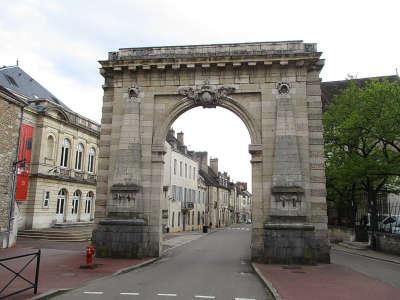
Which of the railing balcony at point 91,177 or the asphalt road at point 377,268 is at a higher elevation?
the railing balcony at point 91,177

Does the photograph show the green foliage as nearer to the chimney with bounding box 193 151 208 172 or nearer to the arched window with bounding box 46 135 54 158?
the arched window with bounding box 46 135 54 158

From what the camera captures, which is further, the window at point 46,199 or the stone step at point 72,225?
the stone step at point 72,225

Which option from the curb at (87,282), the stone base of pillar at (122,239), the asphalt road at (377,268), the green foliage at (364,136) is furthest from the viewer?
the green foliage at (364,136)

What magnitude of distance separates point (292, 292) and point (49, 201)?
78.3 ft

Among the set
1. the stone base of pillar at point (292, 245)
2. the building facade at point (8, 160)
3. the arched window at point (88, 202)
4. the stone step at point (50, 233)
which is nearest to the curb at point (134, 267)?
the stone base of pillar at point (292, 245)

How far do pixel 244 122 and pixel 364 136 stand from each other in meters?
9.63

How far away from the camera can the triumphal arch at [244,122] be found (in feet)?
47.4

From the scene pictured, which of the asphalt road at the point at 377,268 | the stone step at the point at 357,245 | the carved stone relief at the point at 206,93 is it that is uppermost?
the carved stone relief at the point at 206,93

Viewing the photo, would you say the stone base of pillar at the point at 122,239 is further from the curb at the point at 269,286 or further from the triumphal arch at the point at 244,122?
the curb at the point at 269,286

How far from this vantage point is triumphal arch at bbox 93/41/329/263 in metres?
14.5

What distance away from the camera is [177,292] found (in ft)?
29.2

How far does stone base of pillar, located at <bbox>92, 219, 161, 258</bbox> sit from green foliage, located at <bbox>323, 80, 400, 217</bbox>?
40.5 feet

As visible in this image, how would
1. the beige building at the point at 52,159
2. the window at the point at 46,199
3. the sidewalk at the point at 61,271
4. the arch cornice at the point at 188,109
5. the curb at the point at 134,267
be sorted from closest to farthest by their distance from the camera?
the sidewalk at the point at 61,271, the curb at the point at 134,267, the arch cornice at the point at 188,109, the beige building at the point at 52,159, the window at the point at 46,199

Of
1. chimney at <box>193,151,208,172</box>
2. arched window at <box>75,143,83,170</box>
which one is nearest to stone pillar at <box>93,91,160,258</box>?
arched window at <box>75,143,83,170</box>
